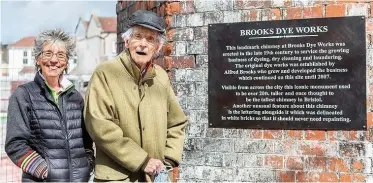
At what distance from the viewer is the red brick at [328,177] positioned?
3893 mm

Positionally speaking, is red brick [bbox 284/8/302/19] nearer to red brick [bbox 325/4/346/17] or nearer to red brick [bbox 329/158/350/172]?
red brick [bbox 325/4/346/17]

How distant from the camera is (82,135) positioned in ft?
9.52

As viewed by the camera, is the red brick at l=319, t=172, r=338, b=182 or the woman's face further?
the red brick at l=319, t=172, r=338, b=182

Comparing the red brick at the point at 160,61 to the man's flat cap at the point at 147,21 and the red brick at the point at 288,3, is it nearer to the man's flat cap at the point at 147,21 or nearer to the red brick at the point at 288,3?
the red brick at the point at 288,3

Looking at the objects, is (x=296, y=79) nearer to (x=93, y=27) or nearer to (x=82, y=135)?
(x=82, y=135)

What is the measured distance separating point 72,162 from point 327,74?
225 centimetres

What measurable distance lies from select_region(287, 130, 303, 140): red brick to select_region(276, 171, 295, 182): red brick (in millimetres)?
300

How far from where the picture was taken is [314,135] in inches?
156

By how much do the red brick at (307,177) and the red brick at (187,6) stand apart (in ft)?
5.81

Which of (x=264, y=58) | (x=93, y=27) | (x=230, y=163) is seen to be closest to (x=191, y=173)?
(x=230, y=163)

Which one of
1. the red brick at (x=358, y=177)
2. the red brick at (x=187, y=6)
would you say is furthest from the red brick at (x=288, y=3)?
the red brick at (x=358, y=177)

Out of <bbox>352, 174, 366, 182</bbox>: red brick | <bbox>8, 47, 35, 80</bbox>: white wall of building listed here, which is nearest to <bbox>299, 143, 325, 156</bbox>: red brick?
<bbox>352, 174, 366, 182</bbox>: red brick

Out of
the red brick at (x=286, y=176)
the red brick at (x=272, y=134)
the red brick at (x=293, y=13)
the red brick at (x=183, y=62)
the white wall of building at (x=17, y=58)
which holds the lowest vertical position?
Answer: the red brick at (x=286, y=176)

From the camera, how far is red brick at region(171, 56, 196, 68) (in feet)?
14.2
